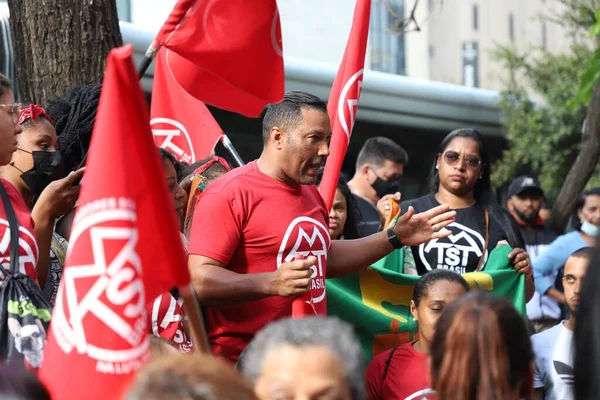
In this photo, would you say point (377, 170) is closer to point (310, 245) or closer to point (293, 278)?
point (310, 245)

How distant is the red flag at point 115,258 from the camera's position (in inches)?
130

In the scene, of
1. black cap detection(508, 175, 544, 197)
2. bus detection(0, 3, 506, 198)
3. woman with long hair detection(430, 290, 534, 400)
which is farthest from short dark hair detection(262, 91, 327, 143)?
black cap detection(508, 175, 544, 197)

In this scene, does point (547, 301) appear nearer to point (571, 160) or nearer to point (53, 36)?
point (53, 36)

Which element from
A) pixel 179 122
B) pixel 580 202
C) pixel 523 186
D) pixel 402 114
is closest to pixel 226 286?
pixel 179 122

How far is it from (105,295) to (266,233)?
4.30 feet

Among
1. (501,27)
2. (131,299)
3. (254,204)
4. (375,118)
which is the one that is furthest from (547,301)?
(501,27)

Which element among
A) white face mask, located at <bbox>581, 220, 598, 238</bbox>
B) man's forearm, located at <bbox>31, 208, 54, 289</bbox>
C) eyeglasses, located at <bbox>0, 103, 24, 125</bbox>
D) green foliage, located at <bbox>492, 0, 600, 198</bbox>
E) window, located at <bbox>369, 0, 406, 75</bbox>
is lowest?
window, located at <bbox>369, 0, 406, 75</bbox>

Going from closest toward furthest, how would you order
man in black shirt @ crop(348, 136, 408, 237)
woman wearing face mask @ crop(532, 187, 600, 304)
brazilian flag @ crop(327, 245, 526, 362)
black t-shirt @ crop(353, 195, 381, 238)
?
1. brazilian flag @ crop(327, 245, 526, 362)
2. black t-shirt @ crop(353, 195, 381, 238)
3. woman wearing face mask @ crop(532, 187, 600, 304)
4. man in black shirt @ crop(348, 136, 408, 237)

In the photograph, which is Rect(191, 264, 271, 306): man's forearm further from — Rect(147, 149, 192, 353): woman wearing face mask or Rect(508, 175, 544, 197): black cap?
Rect(508, 175, 544, 197): black cap

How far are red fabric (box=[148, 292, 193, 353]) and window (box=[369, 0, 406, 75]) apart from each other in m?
32.3

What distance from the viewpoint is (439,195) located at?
6012mm

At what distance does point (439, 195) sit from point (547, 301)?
2.40 metres

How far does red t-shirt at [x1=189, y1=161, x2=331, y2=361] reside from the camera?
177 inches

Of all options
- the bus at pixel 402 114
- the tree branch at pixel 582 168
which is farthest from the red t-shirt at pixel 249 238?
the tree branch at pixel 582 168
